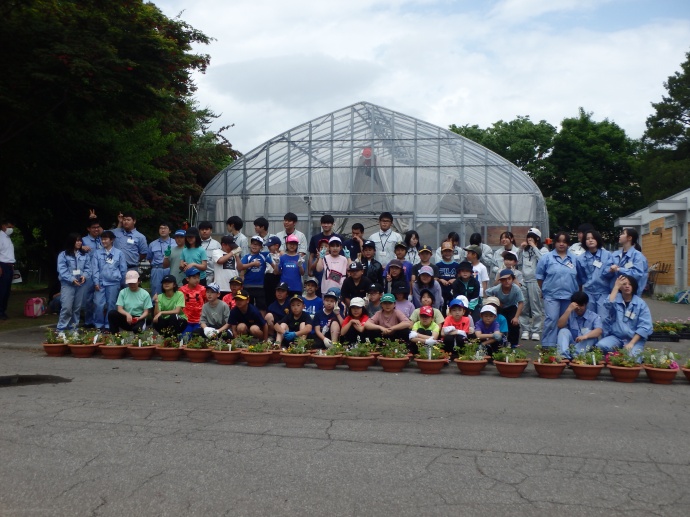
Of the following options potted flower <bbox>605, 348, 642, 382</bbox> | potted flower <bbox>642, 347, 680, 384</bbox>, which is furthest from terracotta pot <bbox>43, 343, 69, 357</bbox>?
potted flower <bbox>642, 347, 680, 384</bbox>

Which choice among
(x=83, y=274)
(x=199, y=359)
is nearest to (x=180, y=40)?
(x=83, y=274)

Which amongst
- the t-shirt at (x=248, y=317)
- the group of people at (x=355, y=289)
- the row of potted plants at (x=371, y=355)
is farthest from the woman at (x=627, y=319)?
the t-shirt at (x=248, y=317)

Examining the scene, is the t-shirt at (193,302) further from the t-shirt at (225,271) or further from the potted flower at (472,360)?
the potted flower at (472,360)

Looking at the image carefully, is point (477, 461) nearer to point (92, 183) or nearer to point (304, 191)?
point (92, 183)

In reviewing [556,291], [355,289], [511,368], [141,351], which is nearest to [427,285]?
[355,289]

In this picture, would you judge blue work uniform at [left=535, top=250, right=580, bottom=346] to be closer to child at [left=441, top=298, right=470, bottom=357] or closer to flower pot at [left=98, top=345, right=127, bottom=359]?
child at [left=441, top=298, right=470, bottom=357]

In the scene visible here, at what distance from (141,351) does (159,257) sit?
289 centimetres

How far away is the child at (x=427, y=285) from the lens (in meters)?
11.3

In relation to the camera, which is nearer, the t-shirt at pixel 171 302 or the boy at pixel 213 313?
the boy at pixel 213 313

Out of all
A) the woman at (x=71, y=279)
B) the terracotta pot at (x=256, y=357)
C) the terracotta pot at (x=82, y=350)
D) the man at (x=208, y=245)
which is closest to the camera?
the terracotta pot at (x=256, y=357)

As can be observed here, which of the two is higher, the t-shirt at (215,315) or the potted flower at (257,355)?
the t-shirt at (215,315)

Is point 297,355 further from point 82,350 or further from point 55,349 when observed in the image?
point 55,349

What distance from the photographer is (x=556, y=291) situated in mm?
10953

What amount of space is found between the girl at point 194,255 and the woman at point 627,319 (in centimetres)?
640
